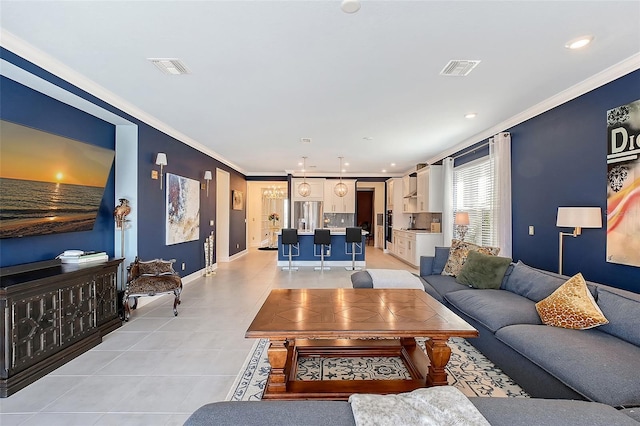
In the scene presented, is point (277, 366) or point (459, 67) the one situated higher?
point (459, 67)

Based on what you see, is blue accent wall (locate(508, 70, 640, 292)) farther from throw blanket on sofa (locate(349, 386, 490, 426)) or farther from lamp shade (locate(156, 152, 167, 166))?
lamp shade (locate(156, 152, 167, 166))

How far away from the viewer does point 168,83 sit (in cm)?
321

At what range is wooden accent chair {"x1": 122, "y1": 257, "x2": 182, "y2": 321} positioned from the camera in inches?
146

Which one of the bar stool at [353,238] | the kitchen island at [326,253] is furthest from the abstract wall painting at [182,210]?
the bar stool at [353,238]

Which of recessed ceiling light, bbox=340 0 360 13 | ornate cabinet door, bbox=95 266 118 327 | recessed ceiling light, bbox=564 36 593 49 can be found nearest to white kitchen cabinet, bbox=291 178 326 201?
ornate cabinet door, bbox=95 266 118 327

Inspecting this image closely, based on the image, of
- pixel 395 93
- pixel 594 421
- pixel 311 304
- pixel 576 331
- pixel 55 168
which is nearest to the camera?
pixel 594 421

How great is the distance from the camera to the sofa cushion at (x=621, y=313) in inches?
80.2

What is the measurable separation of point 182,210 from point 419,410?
5.39 metres

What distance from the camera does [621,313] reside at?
2137mm

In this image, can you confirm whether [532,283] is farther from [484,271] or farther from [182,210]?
[182,210]

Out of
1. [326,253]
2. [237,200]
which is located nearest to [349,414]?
[326,253]

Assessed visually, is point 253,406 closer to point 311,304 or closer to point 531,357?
point 311,304

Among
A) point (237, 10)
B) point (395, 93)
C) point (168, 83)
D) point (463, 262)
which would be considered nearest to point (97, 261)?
point (168, 83)

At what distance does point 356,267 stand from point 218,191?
4.02 meters
